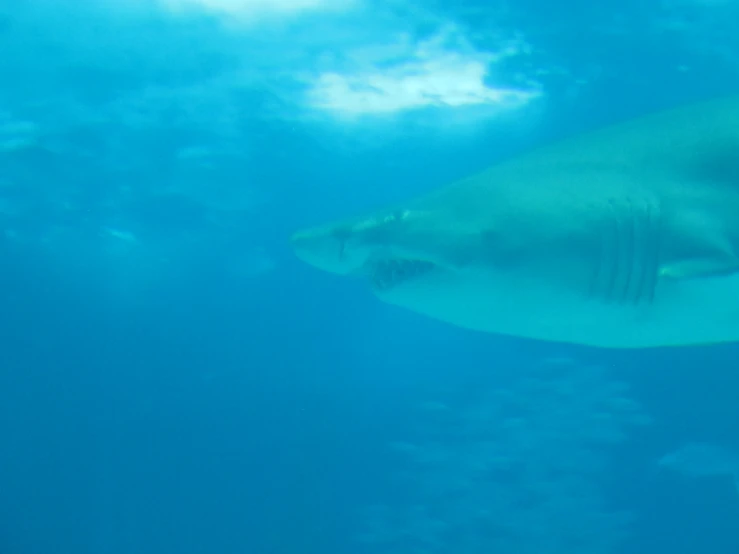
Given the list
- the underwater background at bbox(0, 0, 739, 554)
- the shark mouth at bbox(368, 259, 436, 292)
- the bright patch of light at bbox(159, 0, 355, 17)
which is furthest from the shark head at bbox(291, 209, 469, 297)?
the bright patch of light at bbox(159, 0, 355, 17)

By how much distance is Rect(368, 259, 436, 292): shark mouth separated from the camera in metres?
2.27

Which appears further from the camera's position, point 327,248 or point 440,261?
point 327,248

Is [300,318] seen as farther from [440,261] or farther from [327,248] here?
[440,261]

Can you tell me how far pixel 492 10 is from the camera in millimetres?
7719

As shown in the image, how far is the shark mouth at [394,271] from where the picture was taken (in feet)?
7.45

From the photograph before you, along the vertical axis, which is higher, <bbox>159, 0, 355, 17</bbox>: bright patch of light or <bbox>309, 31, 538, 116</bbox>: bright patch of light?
<bbox>159, 0, 355, 17</bbox>: bright patch of light

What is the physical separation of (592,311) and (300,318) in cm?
1124

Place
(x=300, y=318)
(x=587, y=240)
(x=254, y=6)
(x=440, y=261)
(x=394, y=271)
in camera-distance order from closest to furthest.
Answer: (x=587, y=240)
(x=440, y=261)
(x=394, y=271)
(x=254, y=6)
(x=300, y=318)

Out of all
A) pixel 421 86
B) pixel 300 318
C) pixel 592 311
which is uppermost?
pixel 300 318

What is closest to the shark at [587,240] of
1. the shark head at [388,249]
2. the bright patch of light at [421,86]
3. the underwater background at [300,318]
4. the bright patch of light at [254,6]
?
the shark head at [388,249]

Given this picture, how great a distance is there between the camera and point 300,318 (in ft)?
43.3

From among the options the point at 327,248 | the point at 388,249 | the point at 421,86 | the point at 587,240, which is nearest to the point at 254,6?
the point at 421,86

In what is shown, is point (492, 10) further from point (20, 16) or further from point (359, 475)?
point (359, 475)

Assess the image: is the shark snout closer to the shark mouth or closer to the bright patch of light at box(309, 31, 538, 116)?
the shark mouth
